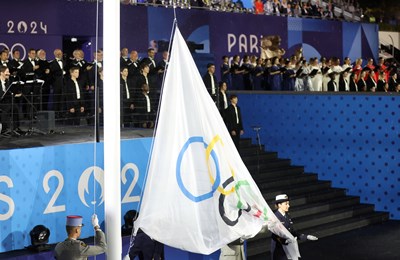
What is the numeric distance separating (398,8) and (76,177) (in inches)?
1330

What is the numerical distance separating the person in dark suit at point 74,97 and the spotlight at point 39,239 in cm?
336

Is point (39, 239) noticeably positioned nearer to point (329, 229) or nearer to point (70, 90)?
point (70, 90)

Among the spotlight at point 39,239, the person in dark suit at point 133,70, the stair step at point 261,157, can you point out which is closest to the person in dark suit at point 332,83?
the stair step at point 261,157

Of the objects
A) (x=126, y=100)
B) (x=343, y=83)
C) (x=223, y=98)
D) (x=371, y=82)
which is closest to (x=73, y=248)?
(x=126, y=100)

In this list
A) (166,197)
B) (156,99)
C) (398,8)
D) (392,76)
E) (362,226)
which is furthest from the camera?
(398,8)

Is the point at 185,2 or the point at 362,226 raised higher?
the point at 185,2

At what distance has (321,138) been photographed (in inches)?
879

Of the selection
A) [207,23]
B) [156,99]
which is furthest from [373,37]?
[156,99]

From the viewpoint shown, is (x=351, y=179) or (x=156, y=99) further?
(x=351, y=179)

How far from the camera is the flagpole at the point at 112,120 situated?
28.2ft

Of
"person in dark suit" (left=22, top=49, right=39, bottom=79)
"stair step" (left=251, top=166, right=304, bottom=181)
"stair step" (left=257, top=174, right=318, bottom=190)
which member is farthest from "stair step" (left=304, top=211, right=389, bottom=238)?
"person in dark suit" (left=22, top=49, right=39, bottom=79)

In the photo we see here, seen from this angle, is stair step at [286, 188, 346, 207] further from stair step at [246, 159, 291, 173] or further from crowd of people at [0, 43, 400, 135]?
crowd of people at [0, 43, 400, 135]

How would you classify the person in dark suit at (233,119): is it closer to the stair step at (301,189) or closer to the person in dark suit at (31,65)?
the stair step at (301,189)

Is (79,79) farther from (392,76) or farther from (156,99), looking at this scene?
(392,76)
